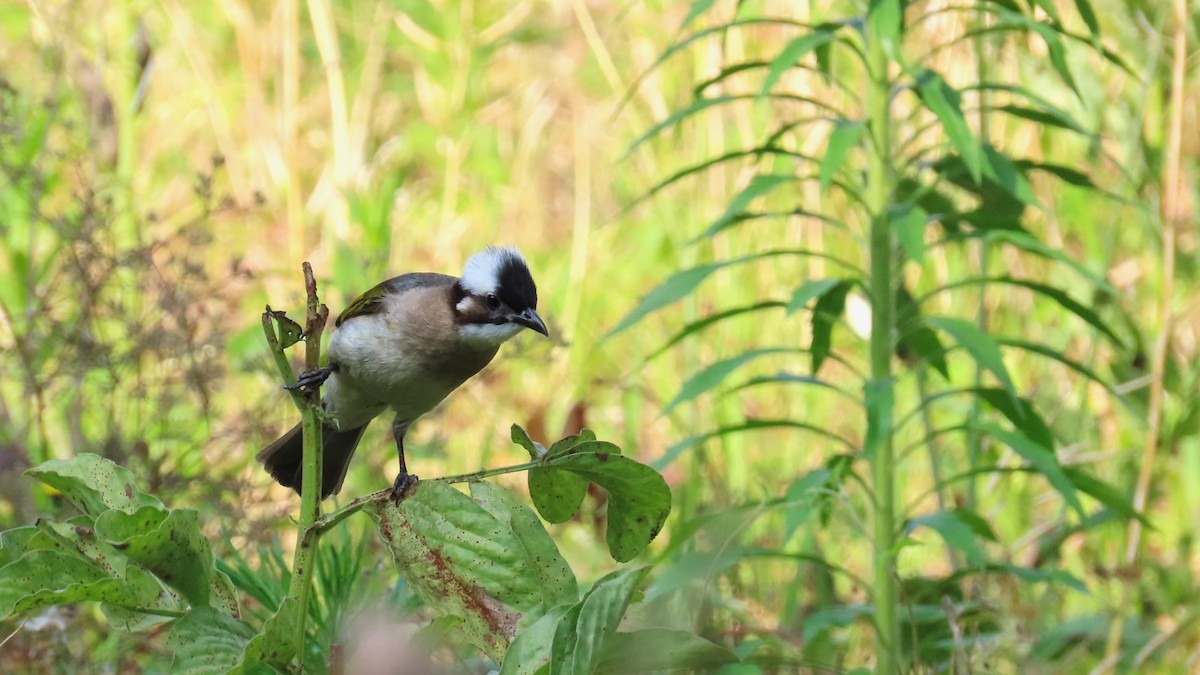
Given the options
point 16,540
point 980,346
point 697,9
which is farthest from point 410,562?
point 697,9

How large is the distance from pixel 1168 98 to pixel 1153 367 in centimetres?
114

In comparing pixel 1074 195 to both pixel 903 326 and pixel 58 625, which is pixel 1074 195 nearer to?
pixel 903 326

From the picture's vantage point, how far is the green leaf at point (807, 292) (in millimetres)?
2594

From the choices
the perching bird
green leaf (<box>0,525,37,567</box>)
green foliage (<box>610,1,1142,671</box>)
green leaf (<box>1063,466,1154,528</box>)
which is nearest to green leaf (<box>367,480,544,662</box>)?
green leaf (<box>0,525,37,567</box>)

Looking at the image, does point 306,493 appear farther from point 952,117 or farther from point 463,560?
point 952,117

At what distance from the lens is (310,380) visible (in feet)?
6.71

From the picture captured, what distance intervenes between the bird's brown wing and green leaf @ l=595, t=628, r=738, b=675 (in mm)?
1595

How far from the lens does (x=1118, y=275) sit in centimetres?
516

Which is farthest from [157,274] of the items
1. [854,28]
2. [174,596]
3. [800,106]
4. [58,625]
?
[800,106]

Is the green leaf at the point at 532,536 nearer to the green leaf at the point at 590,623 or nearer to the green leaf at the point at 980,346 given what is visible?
the green leaf at the point at 590,623

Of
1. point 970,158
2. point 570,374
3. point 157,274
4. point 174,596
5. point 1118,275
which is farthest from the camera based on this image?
point 570,374

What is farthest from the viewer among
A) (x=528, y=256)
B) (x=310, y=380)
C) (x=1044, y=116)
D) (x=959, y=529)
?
(x=528, y=256)

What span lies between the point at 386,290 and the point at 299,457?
414 mm

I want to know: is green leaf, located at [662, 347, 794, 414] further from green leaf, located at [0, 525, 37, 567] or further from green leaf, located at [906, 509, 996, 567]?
green leaf, located at [0, 525, 37, 567]
